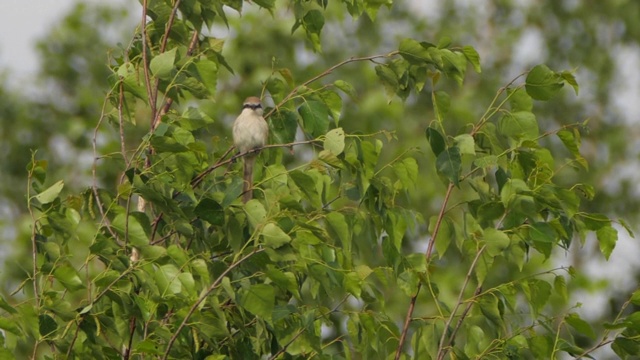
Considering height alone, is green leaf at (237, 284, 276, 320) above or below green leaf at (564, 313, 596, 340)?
above

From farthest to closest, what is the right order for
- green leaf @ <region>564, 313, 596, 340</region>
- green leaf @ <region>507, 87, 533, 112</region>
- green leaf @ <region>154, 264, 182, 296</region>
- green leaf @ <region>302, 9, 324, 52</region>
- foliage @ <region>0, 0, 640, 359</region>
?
green leaf @ <region>302, 9, 324, 52</region> → green leaf @ <region>507, 87, 533, 112</region> → green leaf @ <region>564, 313, 596, 340</region> → foliage @ <region>0, 0, 640, 359</region> → green leaf @ <region>154, 264, 182, 296</region>

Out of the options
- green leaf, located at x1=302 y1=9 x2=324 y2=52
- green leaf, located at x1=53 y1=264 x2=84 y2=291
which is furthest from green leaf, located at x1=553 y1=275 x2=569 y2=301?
green leaf, located at x1=53 y1=264 x2=84 y2=291

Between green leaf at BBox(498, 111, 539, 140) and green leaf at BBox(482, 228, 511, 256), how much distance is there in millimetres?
420

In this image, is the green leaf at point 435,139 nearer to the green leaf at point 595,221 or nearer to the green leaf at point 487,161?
the green leaf at point 487,161

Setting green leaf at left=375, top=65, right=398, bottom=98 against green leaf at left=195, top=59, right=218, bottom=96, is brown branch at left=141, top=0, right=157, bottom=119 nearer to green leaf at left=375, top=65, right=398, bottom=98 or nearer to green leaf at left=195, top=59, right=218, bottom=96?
green leaf at left=195, top=59, right=218, bottom=96

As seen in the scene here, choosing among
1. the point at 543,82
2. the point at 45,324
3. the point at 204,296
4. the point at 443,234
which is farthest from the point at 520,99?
the point at 45,324

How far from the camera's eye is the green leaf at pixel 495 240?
501 cm

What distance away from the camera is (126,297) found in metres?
4.91

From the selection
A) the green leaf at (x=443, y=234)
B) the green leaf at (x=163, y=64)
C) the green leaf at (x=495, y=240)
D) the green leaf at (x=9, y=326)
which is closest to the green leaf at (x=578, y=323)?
the green leaf at (x=495, y=240)

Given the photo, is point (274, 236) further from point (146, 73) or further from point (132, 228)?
point (146, 73)


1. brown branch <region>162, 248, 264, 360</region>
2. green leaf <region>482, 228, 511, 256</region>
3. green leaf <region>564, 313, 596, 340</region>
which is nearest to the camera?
brown branch <region>162, 248, 264, 360</region>

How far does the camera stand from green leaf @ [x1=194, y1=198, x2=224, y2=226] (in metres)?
5.07

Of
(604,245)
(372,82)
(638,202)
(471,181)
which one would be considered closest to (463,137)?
(471,181)

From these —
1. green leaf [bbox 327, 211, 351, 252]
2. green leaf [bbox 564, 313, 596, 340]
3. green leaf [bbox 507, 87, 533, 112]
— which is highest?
green leaf [bbox 507, 87, 533, 112]
